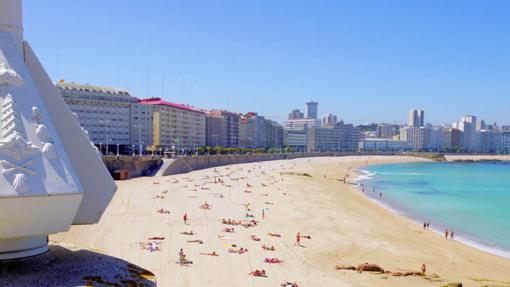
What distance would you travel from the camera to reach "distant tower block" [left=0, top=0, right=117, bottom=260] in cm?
1091

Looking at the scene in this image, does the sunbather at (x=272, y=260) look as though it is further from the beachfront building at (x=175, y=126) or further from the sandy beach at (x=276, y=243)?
the beachfront building at (x=175, y=126)

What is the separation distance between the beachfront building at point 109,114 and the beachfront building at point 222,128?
1492 inches

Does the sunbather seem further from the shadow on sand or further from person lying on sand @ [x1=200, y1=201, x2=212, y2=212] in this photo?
person lying on sand @ [x1=200, y1=201, x2=212, y2=212]

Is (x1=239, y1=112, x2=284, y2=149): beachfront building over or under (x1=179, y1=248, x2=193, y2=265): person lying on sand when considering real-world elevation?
over

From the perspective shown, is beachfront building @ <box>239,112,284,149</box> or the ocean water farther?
beachfront building @ <box>239,112,284,149</box>

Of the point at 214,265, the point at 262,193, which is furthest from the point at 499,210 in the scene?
the point at 214,265

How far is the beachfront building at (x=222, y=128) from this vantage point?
5546 inches

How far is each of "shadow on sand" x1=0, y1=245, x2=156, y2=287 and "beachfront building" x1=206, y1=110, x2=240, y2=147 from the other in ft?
410

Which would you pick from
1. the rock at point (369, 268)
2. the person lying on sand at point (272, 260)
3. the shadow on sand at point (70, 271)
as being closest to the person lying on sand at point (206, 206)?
the person lying on sand at point (272, 260)

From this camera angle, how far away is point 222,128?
14700 centimetres

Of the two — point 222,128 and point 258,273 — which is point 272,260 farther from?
point 222,128

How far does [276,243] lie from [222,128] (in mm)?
124042

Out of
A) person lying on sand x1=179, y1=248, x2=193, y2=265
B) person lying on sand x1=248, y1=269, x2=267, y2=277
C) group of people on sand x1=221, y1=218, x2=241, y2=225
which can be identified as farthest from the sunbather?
group of people on sand x1=221, y1=218, x2=241, y2=225

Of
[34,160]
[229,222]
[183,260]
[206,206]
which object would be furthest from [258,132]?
[34,160]
